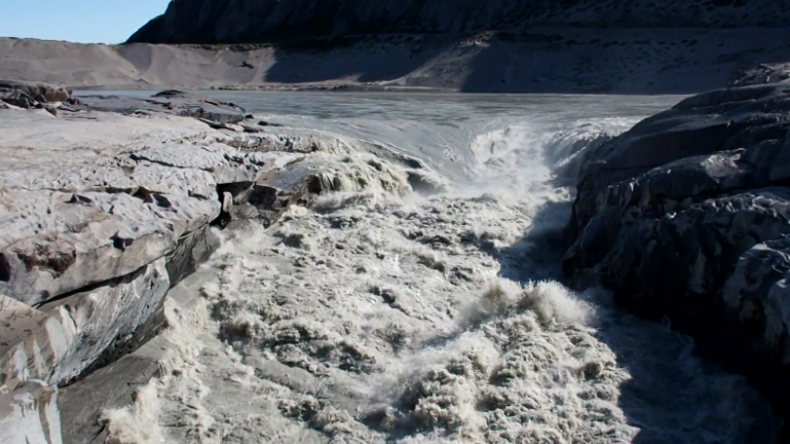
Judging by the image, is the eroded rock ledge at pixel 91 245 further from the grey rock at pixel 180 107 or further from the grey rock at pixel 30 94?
the grey rock at pixel 180 107

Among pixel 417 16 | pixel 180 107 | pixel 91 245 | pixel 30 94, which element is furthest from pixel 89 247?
pixel 417 16

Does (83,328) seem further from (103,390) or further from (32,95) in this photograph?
(32,95)

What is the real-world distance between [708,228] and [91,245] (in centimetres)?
392

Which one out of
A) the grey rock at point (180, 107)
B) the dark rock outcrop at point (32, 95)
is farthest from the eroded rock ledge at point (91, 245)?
the grey rock at point (180, 107)

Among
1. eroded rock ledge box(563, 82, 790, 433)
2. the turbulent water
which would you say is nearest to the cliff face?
eroded rock ledge box(563, 82, 790, 433)

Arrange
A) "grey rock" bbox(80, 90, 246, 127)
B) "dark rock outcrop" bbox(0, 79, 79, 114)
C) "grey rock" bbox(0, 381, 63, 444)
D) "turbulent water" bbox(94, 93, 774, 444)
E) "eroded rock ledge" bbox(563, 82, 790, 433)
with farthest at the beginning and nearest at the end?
"grey rock" bbox(80, 90, 246, 127) → "dark rock outcrop" bbox(0, 79, 79, 114) → "eroded rock ledge" bbox(563, 82, 790, 433) → "turbulent water" bbox(94, 93, 774, 444) → "grey rock" bbox(0, 381, 63, 444)

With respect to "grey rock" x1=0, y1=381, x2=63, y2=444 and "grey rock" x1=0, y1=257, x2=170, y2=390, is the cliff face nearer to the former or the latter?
"grey rock" x1=0, y1=257, x2=170, y2=390

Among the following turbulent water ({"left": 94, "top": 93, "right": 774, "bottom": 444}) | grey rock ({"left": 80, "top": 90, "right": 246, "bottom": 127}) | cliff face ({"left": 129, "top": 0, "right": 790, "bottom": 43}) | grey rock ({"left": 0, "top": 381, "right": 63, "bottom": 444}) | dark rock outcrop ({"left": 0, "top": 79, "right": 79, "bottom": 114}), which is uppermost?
cliff face ({"left": 129, "top": 0, "right": 790, "bottom": 43})

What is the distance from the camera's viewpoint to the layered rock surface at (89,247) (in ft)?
11.1

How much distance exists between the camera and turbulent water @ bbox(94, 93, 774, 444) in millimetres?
4004

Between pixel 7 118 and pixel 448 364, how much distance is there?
5061 mm

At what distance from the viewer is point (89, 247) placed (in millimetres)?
3957

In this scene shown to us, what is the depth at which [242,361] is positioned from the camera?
4.68 m

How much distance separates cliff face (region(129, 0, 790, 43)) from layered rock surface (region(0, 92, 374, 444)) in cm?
2842
